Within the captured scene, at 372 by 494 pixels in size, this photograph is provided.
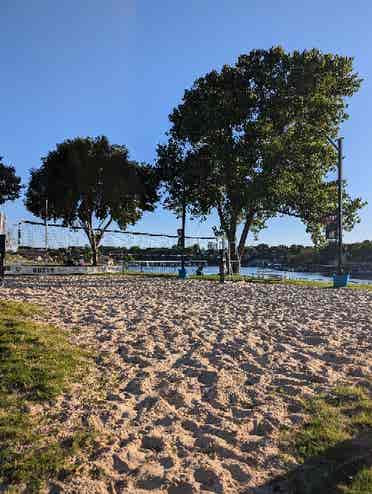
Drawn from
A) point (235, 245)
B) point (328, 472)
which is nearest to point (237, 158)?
point (235, 245)

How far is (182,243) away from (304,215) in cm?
892

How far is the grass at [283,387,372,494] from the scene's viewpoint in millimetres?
2865

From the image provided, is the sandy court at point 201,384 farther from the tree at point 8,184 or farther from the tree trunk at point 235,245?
the tree at point 8,184

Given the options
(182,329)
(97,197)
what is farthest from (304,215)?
(182,329)

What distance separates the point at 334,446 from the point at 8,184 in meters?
33.9

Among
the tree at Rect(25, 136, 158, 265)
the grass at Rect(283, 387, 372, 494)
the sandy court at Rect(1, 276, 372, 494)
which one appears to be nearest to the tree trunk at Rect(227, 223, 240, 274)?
the tree at Rect(25, 136, 158, 265)

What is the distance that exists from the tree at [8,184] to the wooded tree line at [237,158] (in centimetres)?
344

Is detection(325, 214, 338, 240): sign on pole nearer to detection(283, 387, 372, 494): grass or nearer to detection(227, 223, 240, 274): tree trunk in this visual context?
detection(227, 223, 240, 274): tree trunk

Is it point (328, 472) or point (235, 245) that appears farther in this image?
point (235, 245)

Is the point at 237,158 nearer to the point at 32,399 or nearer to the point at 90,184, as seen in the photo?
the point at 90,184

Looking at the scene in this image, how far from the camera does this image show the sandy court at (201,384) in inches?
121

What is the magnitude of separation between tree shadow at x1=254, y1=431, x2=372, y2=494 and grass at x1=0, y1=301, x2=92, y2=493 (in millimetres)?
1561

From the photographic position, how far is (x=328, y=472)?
119 inches

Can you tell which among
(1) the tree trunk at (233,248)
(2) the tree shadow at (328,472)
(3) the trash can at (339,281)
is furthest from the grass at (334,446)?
(1) the tree trunk at (233,248)
